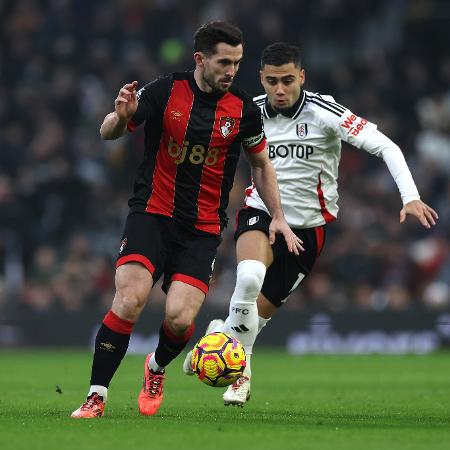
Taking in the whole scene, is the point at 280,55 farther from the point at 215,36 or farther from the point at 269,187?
the point at 215,36

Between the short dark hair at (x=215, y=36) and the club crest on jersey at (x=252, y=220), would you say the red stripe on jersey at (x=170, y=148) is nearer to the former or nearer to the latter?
the short dark hair at (x=215, y=36)

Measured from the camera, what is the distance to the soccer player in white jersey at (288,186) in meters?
9.05

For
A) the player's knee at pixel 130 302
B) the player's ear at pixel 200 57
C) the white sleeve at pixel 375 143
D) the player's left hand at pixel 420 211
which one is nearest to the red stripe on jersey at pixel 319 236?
the white sleeve at pixel 375 143

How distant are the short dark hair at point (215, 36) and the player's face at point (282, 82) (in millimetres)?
1468

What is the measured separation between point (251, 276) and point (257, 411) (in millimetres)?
980

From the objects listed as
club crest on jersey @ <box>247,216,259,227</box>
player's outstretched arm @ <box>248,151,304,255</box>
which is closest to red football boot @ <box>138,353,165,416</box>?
player's outstretched arm @ <box>248,151,304,255</box>

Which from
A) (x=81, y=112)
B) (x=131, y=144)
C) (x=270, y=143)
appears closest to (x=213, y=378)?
(x=270, y=143)

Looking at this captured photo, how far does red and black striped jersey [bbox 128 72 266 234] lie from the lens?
7.95 metres

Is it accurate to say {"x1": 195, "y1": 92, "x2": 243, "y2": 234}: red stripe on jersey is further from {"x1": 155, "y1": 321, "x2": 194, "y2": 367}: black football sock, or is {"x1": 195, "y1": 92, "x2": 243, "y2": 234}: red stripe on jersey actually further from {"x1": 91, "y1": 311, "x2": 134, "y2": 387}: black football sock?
{"x1": 91, "y1": 311, "x2": 134, "y2": 387}: black football sock

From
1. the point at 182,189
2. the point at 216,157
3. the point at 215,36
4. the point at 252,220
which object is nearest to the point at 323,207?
the point at 252,220

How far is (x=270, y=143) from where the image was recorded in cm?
957

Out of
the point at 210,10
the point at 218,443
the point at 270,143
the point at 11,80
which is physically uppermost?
the point at 210,10

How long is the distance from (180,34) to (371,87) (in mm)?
3350

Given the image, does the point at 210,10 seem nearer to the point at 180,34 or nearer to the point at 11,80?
the point at 180,34
